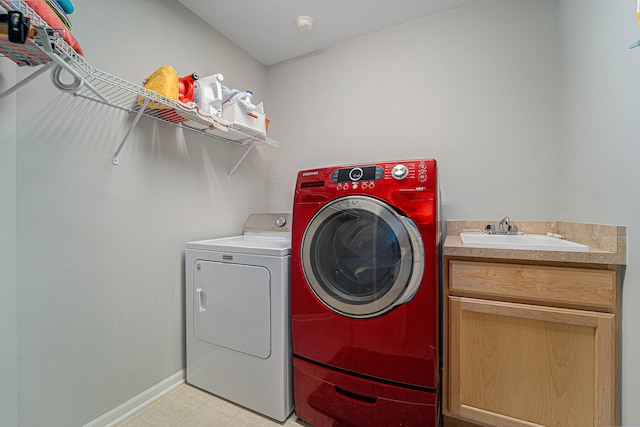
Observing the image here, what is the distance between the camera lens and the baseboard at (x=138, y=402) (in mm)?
1294

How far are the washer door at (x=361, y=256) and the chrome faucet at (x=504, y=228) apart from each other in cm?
79

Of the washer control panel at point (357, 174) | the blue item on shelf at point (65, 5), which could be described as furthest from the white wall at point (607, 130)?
the blue item on shelf at point (65, 5)

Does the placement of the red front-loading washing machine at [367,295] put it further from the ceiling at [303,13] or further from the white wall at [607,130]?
the ceiling at [303,13]

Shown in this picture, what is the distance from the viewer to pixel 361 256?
4.08ft

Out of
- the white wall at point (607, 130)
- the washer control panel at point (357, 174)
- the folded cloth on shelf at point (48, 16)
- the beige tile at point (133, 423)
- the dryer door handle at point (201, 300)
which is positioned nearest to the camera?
the folded cloth on shelf at point (48, 16)

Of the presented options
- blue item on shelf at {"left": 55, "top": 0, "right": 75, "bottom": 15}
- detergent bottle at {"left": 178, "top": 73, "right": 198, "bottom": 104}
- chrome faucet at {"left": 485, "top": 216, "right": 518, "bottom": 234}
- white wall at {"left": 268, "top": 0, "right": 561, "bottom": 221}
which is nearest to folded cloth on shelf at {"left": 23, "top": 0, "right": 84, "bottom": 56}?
blue item on shelf at {"left": 55, "top": 0, "right": 75, "bottom": 15}

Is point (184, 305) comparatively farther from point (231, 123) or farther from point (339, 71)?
point (339, 71)

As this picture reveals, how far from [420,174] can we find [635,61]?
2.50ft

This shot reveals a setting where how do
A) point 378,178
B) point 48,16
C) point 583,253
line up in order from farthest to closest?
point 378,178
point 583,253
point 48,16

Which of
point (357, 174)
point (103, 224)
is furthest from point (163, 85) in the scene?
point (357, 174)

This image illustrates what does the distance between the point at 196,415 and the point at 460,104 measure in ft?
8.05

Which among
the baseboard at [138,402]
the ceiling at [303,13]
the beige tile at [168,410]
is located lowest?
the beige tile at [168,410]

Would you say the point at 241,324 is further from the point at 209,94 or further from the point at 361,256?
the point at 209,94

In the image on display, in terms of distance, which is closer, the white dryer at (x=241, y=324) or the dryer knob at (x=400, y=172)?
the dryer knob at (x=400, y=172)
